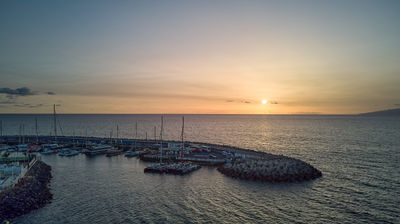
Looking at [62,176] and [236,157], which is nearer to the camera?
[62,176]

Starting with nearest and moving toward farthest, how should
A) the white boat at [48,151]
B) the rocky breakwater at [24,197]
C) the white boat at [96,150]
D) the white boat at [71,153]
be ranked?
the rocky breakwater at [24,197]
the white boat at [71,153]
the white boat at [96,150]
the white boat at [48,151]

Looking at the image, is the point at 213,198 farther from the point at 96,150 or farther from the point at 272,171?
the point at 96,150

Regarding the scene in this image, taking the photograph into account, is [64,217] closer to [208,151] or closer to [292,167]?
[292,167]

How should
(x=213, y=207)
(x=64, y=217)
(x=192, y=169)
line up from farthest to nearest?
(x=192, y=169)
(x=213, y=207)
(x=64, y=217)

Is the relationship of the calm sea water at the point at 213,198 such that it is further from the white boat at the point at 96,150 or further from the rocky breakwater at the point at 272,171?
the white boat at the point at 96,150

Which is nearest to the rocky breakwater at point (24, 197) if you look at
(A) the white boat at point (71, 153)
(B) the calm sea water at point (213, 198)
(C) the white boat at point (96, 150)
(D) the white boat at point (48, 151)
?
(B) the calm sea water at point (213, 198)

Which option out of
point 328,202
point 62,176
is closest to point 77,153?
point 62,176

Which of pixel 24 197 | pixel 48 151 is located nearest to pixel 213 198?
pixel 24 197
